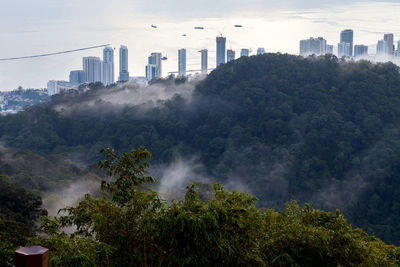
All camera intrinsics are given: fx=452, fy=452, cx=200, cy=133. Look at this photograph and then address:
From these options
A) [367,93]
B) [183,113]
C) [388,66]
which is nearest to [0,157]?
[183,113]

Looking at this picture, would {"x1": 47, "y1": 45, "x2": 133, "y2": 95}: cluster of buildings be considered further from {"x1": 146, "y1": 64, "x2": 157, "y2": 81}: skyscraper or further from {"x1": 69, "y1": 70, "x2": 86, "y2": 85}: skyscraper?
{"x1": 146, "y1": 64, "x2": 157, "y2": 81}: skyscraper

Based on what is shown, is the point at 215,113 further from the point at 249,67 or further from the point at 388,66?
the point at 388,66

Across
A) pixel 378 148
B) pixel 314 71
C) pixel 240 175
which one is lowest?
pixel 240 175

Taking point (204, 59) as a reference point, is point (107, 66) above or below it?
below

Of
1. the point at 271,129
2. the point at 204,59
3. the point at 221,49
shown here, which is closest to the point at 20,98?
the point at 204,59

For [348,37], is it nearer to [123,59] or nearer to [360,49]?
[360,49]

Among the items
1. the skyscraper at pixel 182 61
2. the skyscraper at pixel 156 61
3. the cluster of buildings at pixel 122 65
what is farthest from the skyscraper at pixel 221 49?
the skyscraper at pixel 156 61
